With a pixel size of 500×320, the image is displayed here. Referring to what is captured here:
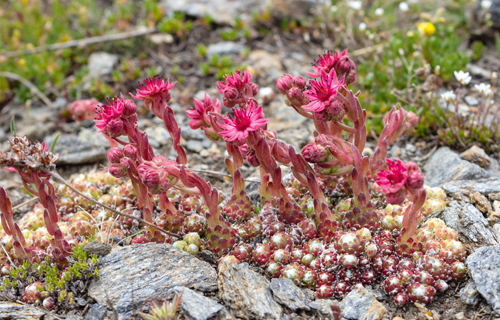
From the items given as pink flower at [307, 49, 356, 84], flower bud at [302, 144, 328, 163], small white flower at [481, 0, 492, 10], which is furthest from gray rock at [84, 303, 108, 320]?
small white flower at [481, 0, 492, 10]

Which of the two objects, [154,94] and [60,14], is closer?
[154,94]

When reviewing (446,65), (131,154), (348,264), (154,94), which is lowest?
(348,264)

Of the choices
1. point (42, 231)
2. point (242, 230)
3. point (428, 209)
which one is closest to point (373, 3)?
point (428, 209)

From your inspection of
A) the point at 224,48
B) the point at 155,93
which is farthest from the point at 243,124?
the point at 224,48

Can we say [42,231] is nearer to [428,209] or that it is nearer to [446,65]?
[428,209]

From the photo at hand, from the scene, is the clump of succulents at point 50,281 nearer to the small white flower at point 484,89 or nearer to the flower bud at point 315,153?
the flower bud at point 315,153

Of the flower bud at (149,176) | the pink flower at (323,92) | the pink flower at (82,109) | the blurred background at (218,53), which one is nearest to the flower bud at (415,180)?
the pink flower at (323,92)

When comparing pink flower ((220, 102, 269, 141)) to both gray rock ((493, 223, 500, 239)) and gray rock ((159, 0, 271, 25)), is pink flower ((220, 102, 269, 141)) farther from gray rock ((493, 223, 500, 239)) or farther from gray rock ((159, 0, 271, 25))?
gray rock ((159, 0, 271, 25))
